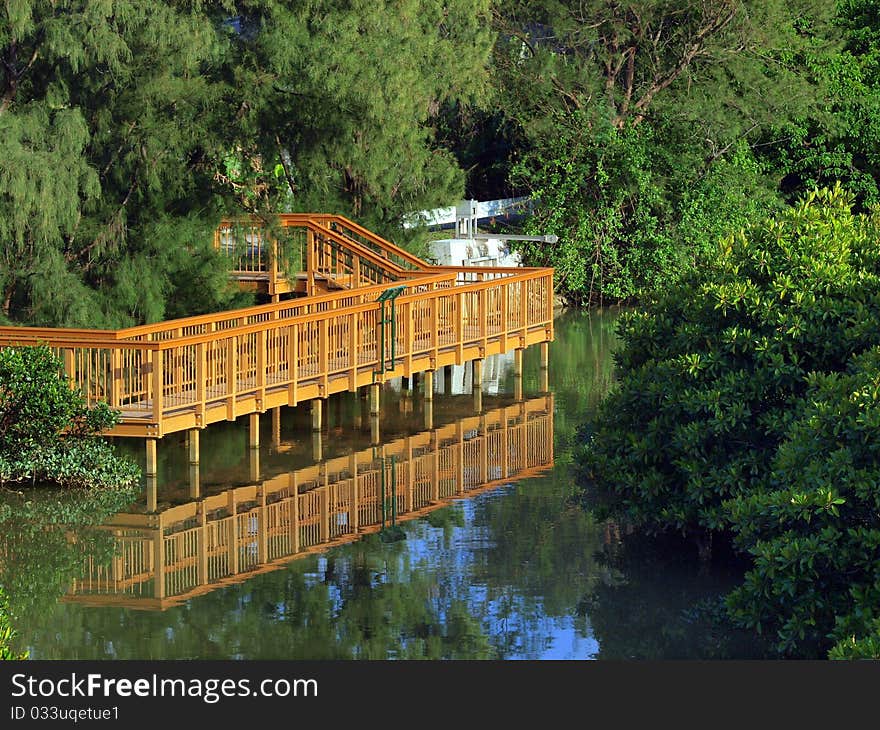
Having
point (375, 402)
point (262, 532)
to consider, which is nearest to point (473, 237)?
point (375, 402)

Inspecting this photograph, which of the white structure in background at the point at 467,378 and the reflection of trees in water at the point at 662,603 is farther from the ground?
the white structure in background at the point at 467,378

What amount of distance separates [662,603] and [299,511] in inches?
168

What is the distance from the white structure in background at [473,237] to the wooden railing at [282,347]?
5030 mm

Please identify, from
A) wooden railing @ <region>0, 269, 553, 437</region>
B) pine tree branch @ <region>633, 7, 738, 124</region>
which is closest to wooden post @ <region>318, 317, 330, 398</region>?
wooden railing @ <region>0, 269, 553, 437</region>

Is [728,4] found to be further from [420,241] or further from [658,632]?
[658,632]

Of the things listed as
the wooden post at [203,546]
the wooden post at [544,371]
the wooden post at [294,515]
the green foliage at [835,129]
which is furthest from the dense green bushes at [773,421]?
the green foliage at [835,129]

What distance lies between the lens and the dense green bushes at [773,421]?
1238cm

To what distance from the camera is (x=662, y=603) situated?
14508 millimetres

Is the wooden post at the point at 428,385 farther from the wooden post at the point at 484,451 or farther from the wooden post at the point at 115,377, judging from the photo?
the wooden post at the point at 115,377

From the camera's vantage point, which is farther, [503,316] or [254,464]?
[503,316]

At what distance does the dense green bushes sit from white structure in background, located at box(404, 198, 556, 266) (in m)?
14.7

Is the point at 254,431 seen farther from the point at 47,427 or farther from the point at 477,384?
the point at 477,384

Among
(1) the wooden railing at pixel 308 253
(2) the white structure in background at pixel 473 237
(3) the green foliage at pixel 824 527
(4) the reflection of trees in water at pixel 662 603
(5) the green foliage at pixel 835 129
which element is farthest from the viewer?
(5) the green foliage at pixel 835 129

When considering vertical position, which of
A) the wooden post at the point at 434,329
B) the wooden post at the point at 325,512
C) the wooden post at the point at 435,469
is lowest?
the wooden post at the point at 325,512
